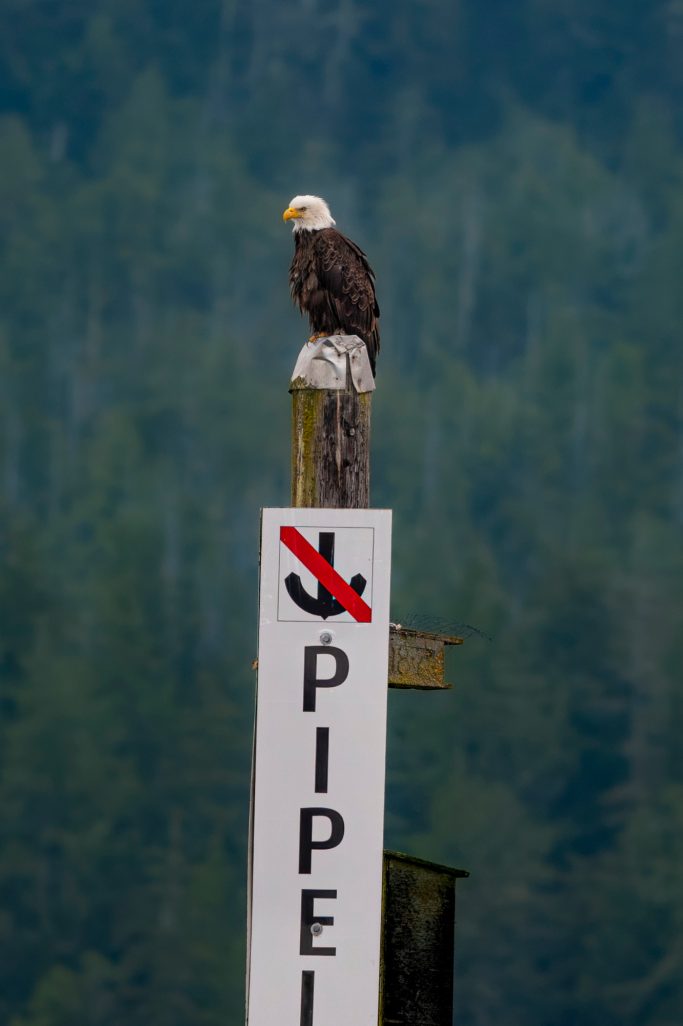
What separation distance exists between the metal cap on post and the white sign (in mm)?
189

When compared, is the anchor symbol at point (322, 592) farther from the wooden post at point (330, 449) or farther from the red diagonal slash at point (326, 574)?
the wooden post at point (330, 449)

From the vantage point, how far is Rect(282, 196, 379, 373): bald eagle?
26.3 ft

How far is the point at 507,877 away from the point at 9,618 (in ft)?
50.7

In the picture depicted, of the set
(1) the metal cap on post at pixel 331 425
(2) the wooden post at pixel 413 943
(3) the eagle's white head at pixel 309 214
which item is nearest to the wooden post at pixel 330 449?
(1) the metal cap on post at pixel 331 425

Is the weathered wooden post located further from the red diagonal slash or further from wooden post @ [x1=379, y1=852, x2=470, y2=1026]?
the red diagonal slash

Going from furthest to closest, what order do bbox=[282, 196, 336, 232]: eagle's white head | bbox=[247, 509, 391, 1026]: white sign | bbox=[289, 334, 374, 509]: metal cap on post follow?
bbox=[282, 196, 336, 232]: eagle's white head → bbox=[289, 334, 374, 509]: metal cap on post → bbox=[247, 509, 391, 1026]: white sign

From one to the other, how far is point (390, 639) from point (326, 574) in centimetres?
42

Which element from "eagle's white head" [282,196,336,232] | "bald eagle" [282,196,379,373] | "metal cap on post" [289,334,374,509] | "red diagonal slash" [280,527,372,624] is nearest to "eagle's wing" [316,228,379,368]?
"bald eagle" [282,196,379,373]

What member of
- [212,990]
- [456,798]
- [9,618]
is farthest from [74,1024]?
[9,618]

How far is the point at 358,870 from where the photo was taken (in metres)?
4.12

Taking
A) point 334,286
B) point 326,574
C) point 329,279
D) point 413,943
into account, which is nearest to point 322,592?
point 326,574

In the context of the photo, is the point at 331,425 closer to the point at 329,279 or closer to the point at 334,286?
the point at 334,286

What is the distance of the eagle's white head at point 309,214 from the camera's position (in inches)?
369

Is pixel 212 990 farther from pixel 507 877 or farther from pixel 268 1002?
pixel 268 1002
